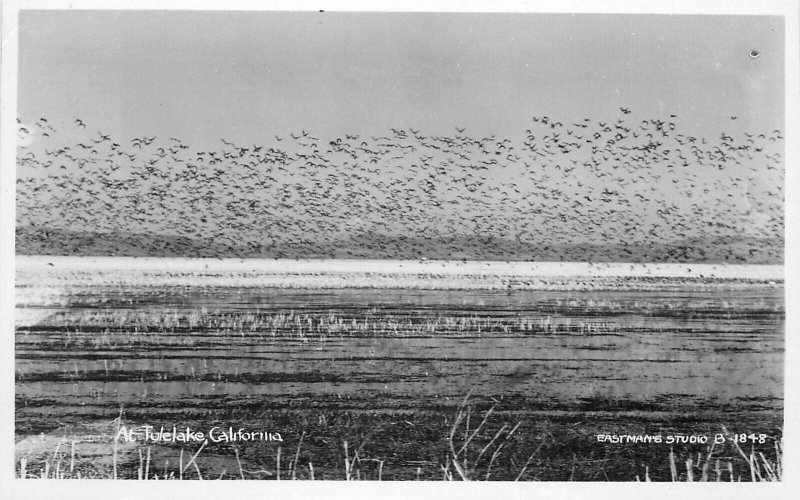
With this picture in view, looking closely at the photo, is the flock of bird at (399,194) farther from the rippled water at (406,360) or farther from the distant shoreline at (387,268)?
the rippled water at (406,360)

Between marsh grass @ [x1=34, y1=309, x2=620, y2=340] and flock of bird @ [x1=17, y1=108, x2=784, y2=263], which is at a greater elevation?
flock of bird @ [x1=17, y1=108, x2=784, y2=263]

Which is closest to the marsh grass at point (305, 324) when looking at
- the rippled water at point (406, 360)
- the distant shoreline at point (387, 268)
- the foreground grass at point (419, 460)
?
the rippled water at point (406, 360)

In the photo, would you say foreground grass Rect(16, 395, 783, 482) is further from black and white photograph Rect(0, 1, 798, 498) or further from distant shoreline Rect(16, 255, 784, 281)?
distant shoreline Rect(16, 255, 784, 281)

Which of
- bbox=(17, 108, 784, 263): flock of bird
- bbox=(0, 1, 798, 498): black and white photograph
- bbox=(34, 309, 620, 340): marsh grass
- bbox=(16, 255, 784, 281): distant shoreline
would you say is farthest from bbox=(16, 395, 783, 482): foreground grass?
bbox=(17, 108, 784, 263): flock of bird

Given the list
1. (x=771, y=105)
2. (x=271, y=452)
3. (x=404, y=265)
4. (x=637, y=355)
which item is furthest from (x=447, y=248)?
(x=771, y=105)

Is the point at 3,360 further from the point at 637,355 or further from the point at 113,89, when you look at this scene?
the point at 637,355

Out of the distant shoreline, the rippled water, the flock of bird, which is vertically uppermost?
the flock of bird

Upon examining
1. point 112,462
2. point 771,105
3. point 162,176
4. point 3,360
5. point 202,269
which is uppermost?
point 771,105
